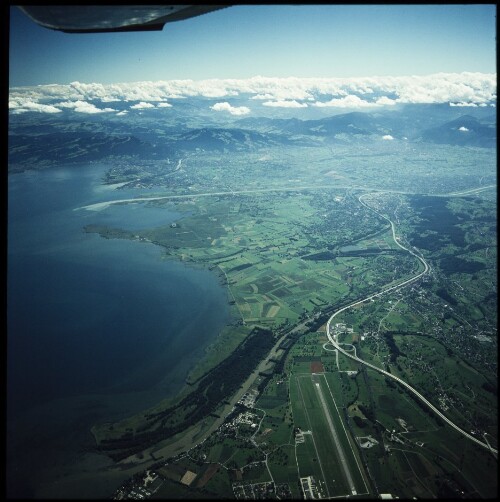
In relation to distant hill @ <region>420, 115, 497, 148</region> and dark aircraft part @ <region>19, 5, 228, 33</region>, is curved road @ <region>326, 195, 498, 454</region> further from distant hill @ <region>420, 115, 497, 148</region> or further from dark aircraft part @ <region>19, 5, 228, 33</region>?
distant hill @ <region>420, 115, 497, 148</region>

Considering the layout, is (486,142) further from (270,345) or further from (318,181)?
(270,345)

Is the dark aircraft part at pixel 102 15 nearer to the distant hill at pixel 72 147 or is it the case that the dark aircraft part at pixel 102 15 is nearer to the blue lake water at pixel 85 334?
the blue lake water at pixel 85 334

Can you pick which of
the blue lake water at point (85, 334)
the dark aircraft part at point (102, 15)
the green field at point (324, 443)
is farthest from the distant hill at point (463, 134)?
the dark aircraft part at point (102, 15)

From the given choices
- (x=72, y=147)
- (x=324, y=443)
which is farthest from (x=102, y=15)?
(x=72, y=147)

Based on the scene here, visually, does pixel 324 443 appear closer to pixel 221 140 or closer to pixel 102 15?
pixel 102 15

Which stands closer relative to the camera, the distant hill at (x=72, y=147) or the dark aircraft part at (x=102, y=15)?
the dark aircraft part at (x=102, y=15)
